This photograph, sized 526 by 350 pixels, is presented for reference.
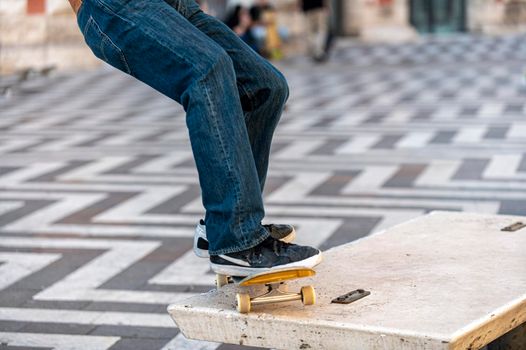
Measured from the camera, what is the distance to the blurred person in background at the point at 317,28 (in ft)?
57.8

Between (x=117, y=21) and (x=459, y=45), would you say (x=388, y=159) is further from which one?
(x=459, y=45)

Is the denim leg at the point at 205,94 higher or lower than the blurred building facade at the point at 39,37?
higher

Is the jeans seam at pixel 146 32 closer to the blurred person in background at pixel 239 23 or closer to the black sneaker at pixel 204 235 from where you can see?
the black sneaker at pixel 204 235

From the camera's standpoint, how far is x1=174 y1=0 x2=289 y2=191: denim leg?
3137 mm

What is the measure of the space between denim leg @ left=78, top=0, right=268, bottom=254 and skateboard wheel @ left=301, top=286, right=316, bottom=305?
6.9 inches

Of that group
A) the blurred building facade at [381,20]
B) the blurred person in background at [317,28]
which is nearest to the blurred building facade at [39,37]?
the blurred building facade at [381,20]

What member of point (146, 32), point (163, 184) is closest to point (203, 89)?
point (146, 32)

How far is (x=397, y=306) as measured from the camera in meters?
2.87

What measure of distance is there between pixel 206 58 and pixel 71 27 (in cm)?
1442

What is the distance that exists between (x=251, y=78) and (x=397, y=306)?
0.71m

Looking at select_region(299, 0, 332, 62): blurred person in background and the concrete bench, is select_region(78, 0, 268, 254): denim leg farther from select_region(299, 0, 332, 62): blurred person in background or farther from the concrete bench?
select_region(299, 0, 332, 62): blurred person in background

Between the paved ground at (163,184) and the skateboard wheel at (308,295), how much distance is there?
957 mm

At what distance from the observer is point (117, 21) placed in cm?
298

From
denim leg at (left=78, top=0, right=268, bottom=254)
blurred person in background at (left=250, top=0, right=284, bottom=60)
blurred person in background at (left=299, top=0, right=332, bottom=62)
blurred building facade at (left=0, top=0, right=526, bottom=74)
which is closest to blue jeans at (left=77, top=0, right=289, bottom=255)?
denim leg at (left=78, top=0, right=268, bottom=254)
